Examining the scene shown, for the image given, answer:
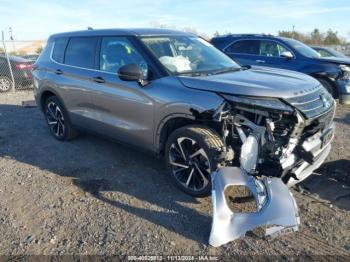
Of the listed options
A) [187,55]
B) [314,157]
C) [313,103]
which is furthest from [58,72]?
[314,157]

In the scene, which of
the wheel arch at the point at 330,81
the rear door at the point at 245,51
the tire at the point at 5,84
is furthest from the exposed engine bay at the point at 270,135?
the tire at the point at 5,84

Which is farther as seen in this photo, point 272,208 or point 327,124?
point 327,124

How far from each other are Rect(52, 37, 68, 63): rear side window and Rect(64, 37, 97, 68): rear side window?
0.15 m

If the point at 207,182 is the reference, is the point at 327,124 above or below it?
above

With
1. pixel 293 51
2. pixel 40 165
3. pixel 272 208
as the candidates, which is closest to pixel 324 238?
pixel 272 208

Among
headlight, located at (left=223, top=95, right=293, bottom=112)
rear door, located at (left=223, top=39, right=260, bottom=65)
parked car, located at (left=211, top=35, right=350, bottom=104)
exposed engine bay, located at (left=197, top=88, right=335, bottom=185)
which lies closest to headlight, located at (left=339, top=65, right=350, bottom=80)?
parked car, located at (left=211, top=35, right=350, bottom=104)

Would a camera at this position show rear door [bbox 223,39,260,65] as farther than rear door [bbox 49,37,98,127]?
Yes

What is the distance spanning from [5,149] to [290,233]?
484cm

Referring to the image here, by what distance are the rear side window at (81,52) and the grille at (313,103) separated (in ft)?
9.56

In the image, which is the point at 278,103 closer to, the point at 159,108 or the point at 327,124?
the point at 327,124

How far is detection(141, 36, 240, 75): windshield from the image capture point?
4.34m

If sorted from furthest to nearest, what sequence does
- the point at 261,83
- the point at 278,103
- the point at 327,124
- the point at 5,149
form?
the point at 5,149, the point at 327,124, the point at 261,83, the point at 278,103

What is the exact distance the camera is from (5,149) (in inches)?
240

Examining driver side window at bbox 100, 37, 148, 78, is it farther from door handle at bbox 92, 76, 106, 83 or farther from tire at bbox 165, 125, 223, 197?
tire at bbox 165, 125, 223, 197
